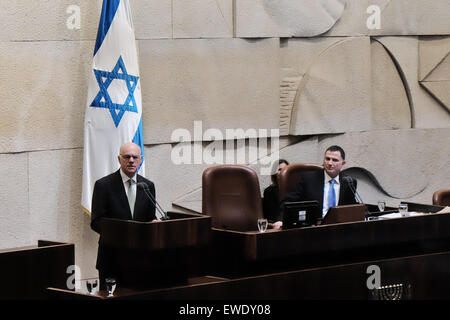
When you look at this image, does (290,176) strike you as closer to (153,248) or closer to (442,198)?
(442,198)

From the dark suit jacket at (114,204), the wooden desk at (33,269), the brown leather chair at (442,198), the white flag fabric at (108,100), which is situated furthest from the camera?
the brown leather chair at (442,198)

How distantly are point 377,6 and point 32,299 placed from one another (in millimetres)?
5132

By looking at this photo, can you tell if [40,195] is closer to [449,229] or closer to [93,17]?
[93,17]

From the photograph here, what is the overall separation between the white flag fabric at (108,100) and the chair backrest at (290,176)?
127 cm

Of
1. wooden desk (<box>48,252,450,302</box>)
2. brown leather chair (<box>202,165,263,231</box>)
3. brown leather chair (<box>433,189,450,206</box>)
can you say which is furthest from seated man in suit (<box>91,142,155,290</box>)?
brown leather chair (<box>433,189,450,206</box>)

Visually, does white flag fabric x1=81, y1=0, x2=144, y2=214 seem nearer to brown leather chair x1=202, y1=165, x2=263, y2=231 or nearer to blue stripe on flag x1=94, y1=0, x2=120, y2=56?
blue stripe on flag x1=94, y1=0, x2=120, y2=56

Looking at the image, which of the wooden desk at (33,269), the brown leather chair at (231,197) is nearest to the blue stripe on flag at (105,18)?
the brown leather chair at (231,197)

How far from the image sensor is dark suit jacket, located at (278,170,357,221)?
6617 mm

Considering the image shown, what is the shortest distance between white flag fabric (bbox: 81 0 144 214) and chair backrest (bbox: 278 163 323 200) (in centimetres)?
127

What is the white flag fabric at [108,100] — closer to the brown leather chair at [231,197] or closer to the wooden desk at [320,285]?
the brown leather chair at [231,197]

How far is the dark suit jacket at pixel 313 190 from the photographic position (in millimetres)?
6617

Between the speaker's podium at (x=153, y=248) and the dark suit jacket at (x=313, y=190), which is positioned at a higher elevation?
the dark suit jacket at (x=313, y=190)

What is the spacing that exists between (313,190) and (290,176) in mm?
313

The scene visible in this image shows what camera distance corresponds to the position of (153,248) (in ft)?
16.1
